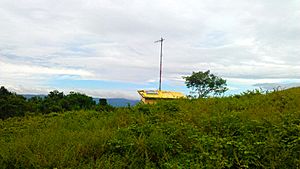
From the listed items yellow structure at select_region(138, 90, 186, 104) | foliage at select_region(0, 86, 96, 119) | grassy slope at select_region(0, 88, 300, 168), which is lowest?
grassy slope at select_region(0, 88, 300, 168)

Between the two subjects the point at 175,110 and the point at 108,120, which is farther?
the point at 175,110

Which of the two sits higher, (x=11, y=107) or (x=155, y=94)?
(x=155, y=94)

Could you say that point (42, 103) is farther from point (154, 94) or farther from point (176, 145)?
point (176, 145)

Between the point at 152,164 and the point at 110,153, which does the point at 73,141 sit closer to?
the point at 110,153

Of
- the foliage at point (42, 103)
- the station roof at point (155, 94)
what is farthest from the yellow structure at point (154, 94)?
the foliage at point (42, 103)

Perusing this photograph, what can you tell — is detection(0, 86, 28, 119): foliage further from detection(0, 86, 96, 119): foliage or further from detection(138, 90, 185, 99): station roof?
detection(138, 90, 185, 99): station roof

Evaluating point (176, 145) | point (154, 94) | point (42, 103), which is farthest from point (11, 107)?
point (176, 145)

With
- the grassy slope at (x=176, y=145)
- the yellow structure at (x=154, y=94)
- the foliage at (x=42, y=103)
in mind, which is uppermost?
the yellow structure at (x=154, y=94)

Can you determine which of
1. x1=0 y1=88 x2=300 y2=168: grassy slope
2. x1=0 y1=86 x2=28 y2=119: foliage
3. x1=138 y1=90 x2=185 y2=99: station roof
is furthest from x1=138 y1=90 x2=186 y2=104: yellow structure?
x1=0 y1=88 x2=300 y2=168: grassy slope

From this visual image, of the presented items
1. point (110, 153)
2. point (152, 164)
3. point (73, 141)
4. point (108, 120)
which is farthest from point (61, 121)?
point (152, 164)

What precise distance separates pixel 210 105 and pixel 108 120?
2438 millimetres

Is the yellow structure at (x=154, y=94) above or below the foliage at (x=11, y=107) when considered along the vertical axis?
above

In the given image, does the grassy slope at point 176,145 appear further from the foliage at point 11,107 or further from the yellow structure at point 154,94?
the foliage at point 11,107

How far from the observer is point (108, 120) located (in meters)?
6.71
